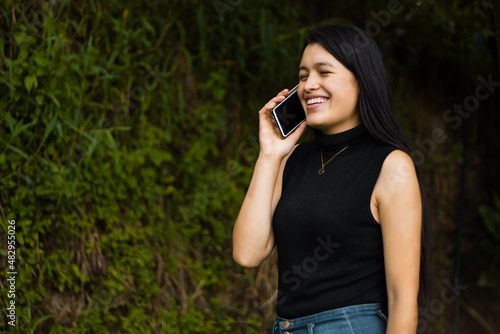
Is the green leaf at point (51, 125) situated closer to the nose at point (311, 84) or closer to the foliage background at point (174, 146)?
the foliage background at point (174, 146)

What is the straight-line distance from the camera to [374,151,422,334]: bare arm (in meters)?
1.45

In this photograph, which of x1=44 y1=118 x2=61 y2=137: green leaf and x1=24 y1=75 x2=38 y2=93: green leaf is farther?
x1=44 y1=118 x2=61 y2=137: green leaf

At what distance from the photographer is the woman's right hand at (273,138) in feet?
6.10

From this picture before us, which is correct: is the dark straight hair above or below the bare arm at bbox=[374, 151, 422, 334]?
above

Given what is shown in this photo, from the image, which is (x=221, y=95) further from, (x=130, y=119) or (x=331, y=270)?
(x=331, y=270)

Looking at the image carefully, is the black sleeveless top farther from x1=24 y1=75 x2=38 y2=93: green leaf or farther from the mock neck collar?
x1=24 y1=75 x2=38 y2=93: green leaf

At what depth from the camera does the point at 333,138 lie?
5.70 feet

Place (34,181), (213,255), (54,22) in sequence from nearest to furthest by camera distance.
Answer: (34,181) < (54,22) < (213,255)

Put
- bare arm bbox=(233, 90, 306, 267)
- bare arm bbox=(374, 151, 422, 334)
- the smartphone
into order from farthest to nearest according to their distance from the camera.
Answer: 1. the smartphone
2. bare arm bbox=(233, 90, 306, 267)
3. bare arm bbox=(374, 151, 422, 334)

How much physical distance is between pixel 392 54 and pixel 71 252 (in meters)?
3.00

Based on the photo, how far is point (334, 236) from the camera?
1.57 m

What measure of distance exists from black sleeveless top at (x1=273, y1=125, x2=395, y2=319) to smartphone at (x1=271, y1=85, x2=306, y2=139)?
224 millimetres

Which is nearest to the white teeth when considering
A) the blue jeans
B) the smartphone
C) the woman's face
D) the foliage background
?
the woman's face

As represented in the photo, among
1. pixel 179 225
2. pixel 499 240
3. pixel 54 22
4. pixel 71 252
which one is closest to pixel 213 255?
pixel 179 225
